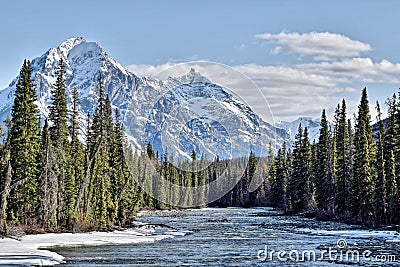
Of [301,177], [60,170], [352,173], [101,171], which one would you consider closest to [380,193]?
[352,173]

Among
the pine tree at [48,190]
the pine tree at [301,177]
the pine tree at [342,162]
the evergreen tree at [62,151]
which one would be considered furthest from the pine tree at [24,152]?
the pine tree at [301,177]

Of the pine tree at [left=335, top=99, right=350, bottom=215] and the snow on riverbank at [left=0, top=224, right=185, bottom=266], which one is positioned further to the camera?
the pine tree at [left=335, top=99, right=350, bottom=215]

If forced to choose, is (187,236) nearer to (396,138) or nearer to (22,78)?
(22,78)

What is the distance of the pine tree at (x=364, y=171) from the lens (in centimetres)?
6944

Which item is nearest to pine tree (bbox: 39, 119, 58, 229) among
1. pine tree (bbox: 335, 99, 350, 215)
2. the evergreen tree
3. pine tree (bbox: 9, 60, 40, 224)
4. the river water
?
pine tree (bbox: 9, 60, 40, 224)

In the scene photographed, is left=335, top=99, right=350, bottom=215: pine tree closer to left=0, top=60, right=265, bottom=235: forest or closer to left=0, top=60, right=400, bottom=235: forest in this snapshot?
left=0, top=60, right=400, bottom=235: forest

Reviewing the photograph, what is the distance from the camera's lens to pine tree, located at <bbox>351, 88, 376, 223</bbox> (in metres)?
69.4

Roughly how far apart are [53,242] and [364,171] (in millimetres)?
39849

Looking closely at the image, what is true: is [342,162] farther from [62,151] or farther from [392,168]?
[62,151]

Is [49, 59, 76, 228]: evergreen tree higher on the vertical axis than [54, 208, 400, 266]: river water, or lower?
higher

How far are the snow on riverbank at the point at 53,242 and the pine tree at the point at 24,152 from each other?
14.6ft

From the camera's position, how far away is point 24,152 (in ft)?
177

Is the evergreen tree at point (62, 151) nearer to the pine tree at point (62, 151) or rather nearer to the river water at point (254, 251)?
the pine tree at point (62, 151)

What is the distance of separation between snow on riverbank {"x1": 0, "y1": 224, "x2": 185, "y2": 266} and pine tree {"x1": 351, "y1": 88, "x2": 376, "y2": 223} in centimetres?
2390
